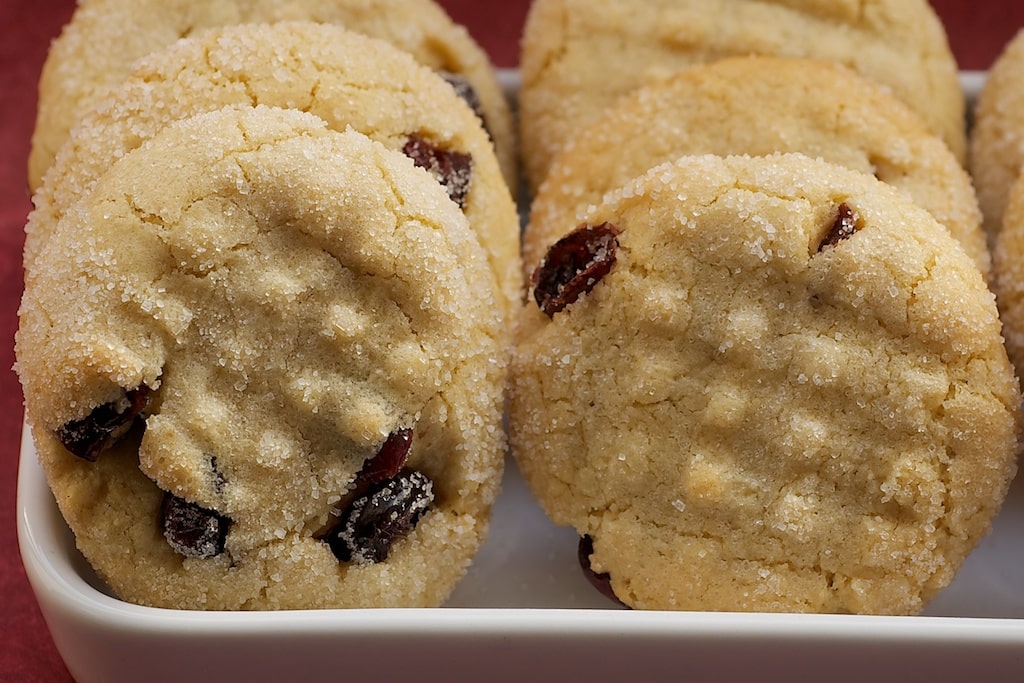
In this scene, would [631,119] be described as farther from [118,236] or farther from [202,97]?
[118,236]

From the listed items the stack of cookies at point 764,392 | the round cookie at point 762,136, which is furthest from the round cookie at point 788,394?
the round cookie at point 762,136

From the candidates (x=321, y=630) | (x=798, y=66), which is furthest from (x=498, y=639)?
(x=798, y=66)

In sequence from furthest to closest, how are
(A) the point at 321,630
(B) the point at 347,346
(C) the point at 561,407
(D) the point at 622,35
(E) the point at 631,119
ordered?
(D) the point at 622,35 → (E) the point at 631,119 → (C) the point at 561,407 → (B) the point at 347,346 → (A) the point at 321,630

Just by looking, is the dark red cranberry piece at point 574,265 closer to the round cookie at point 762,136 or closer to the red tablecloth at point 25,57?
the round cookie at point 762,136

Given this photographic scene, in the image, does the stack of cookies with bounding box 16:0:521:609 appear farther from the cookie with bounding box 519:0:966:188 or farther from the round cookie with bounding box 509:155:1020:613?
the cookie with bounding box 519:0:966:188

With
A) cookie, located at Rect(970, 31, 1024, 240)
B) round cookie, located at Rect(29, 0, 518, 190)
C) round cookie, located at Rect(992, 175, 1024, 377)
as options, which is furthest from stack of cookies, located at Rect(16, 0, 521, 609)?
cookie, located at Rect(970, 31, 1024, 240)

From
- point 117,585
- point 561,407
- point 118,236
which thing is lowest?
point 117,585

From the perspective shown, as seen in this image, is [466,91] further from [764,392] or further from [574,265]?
[764,392]
